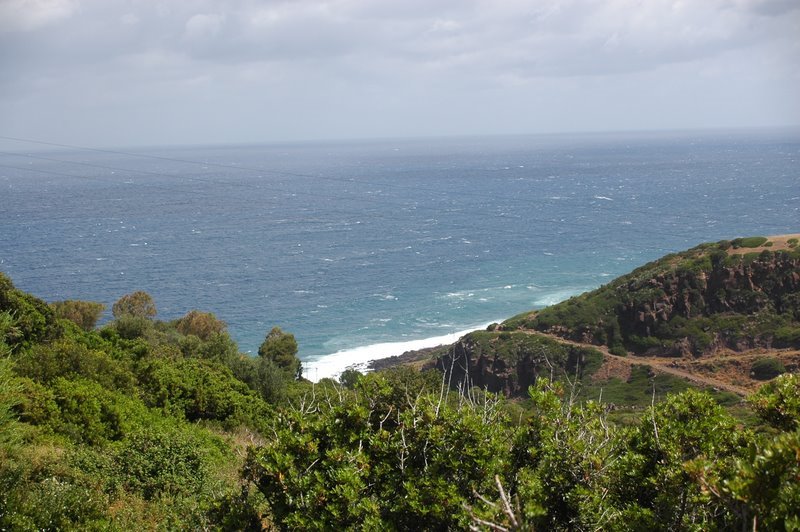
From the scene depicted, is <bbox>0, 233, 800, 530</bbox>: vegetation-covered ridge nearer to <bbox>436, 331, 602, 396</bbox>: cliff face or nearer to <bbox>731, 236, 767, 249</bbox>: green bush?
<bbox>436, 331, 602, 396</bbox>: cliff face

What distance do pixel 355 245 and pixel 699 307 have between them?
57172mm

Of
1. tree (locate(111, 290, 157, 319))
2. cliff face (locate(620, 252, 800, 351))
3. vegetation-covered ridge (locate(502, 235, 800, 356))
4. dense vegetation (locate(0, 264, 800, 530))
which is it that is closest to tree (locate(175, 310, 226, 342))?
tree (locate(111, 290, 157, 319))

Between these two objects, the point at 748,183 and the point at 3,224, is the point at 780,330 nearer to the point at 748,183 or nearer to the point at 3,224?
the point at 3,224

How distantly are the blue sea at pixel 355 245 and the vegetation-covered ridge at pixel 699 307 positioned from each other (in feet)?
48.0

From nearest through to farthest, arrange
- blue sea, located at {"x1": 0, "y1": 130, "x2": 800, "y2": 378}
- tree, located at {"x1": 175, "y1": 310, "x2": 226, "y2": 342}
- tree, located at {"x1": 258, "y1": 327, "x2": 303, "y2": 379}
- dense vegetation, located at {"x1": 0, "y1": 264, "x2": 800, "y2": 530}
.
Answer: dense vegetation, located at {"x1": 0, "y1": 264, "x2": 800, "y2": 530}
tree, located at {"x1": 258, "y1": 327, "x2": 303, "y2": 379}
tree, located at {"x1": 175, "y1": 310, "x2": 226, "y2": 342}
blue sea, located at {"x1": 0, "y1": 130, "x2": 800, "y2": 378}

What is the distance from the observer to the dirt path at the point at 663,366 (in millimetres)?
45219

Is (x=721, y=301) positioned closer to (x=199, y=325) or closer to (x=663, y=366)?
(x=663, y=366)

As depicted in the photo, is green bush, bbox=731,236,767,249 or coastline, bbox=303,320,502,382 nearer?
coastline, bbox=303,320,502,382

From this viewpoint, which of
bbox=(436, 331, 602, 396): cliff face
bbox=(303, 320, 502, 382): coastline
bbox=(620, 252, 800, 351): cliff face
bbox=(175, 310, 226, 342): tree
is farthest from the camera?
bbox=(303, 320, 502, 382): coastline

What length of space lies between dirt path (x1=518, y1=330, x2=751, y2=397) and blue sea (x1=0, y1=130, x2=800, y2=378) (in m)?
15.4

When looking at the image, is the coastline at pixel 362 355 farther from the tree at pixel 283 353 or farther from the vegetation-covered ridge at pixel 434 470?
the vegetation-covered ridge at pixel 434 470

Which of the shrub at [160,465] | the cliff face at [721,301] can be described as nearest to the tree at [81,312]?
the shrub at [160,465]

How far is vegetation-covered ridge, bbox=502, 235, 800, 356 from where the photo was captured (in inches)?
2079

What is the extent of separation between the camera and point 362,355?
204 feet
